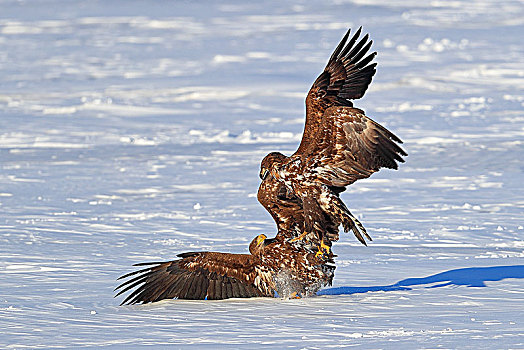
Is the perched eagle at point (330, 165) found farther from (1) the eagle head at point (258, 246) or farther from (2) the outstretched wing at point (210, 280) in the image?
(2) the outstretched wing at point (210, 280)

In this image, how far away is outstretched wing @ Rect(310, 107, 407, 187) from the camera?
17.9 ft

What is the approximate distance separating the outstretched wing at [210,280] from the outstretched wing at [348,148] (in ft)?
1.99

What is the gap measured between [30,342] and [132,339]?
436 mm

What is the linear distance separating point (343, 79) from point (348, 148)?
0.60 meters

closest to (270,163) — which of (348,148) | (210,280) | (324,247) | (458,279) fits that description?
(348,148)

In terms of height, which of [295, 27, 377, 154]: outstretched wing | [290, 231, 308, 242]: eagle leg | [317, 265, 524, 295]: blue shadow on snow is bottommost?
[317, 265, 524, 295]: blue shadow on snow

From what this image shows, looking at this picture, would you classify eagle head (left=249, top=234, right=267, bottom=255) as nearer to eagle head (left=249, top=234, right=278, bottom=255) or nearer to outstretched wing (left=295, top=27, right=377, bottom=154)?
eagle head (left=249, top=234, right=278, bottom=255)

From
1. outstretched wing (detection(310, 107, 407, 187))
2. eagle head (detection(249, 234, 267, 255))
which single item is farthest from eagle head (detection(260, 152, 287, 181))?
eagle head (detection(249, 234, 267, 255))

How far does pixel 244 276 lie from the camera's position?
550cm

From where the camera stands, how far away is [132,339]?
458 centimetres

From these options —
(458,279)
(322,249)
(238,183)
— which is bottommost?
(458,279)

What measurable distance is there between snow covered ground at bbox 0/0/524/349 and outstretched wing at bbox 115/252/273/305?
0.32 feet

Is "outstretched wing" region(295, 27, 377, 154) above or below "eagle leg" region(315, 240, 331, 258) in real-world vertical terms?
above

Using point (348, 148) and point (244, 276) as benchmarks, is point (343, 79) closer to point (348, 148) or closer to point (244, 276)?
point (348, 148)
